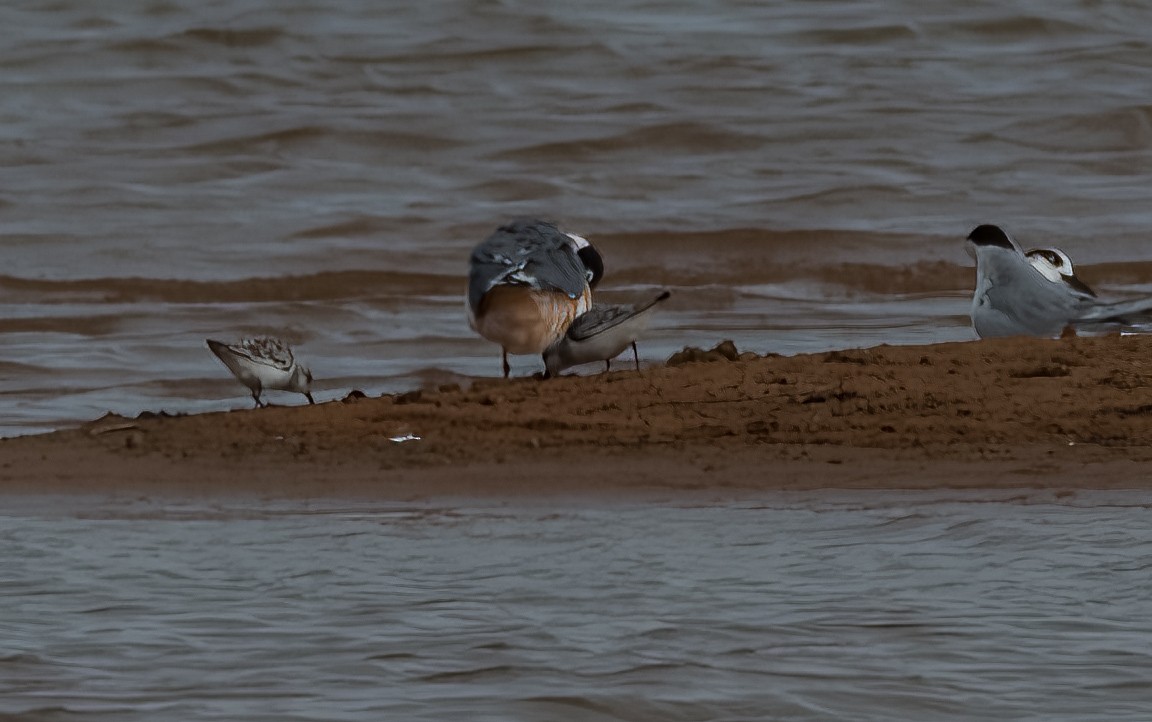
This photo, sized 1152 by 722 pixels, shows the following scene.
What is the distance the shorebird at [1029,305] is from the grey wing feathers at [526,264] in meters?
1.61

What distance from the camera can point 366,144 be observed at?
53.1 feet

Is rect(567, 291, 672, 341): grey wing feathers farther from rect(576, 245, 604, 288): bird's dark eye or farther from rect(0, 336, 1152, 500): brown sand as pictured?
rect(576, 245, 604, 288): bird's dark eye

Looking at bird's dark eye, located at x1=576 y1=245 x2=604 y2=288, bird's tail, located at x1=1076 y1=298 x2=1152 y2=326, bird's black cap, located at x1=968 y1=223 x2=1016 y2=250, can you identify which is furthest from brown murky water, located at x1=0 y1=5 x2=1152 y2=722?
bird's tail, located at x1=1076 y1=298 x2=1152 y2=326

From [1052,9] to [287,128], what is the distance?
7.39 m

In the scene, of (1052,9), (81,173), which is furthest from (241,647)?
(1052,9)

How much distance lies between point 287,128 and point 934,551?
1189 centimetres

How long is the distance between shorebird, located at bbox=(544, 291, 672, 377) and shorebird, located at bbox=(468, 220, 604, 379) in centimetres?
10

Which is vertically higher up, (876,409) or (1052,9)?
(1052,9)

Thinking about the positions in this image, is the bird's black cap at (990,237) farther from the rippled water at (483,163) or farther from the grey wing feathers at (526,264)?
the grey wing feathers at (526,264)

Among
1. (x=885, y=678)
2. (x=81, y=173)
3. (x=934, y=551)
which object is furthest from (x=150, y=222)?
(x=885, y=678)

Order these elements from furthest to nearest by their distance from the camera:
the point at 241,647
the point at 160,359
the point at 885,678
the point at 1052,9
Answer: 1. the point at 1052,9
2. the point at 160,359
3. the point at 241,647
4. the point at 885,678

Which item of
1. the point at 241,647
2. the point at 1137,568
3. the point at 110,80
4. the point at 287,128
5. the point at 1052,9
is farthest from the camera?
the point at 1052,9

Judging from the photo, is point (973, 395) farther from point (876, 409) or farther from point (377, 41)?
point (377, 41)

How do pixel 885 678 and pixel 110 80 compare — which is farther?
pixel 110 80
